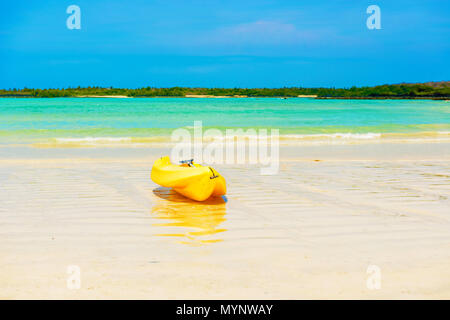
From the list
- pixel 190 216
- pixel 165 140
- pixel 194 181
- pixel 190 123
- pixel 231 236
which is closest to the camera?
pixel 231 236

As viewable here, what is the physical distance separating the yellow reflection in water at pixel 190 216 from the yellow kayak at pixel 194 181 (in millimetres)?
143

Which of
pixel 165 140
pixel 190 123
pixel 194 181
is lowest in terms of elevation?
pixel 194 181

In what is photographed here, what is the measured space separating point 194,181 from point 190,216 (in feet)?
2.68

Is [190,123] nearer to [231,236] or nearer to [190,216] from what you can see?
[190,216]

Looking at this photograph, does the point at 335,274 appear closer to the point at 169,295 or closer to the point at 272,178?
the point at 169,295

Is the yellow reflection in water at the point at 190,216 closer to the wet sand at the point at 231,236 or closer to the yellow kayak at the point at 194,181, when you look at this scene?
the wet sand at the point at 231,236

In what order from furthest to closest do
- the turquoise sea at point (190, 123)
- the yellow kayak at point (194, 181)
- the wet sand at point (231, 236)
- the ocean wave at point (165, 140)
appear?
1. the turquoise sea at point (190, 123)
2. the ocean wave at point (165, 140)
3. the yellow kayak at point (194, 181)
4. the wet sand at point (231, 236)

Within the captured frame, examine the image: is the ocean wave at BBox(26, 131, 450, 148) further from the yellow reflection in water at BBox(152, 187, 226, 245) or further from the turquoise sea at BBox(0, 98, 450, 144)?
the yellow reflection in water at BBox(152, 187, 226, 245)

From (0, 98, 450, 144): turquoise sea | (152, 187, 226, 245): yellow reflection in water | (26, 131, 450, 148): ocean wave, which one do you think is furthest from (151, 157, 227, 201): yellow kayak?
(0, 98, 450, 144): turquoise sea

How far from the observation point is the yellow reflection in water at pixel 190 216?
199 inches

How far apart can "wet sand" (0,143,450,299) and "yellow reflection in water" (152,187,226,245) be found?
1cm

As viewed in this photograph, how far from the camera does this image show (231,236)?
505 cm

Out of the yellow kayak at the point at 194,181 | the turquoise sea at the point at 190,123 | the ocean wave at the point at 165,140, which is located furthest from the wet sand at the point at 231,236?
the turquoise sea at the point at 190,123

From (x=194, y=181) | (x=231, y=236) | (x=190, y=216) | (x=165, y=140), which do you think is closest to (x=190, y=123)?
(x=165, y=140)
